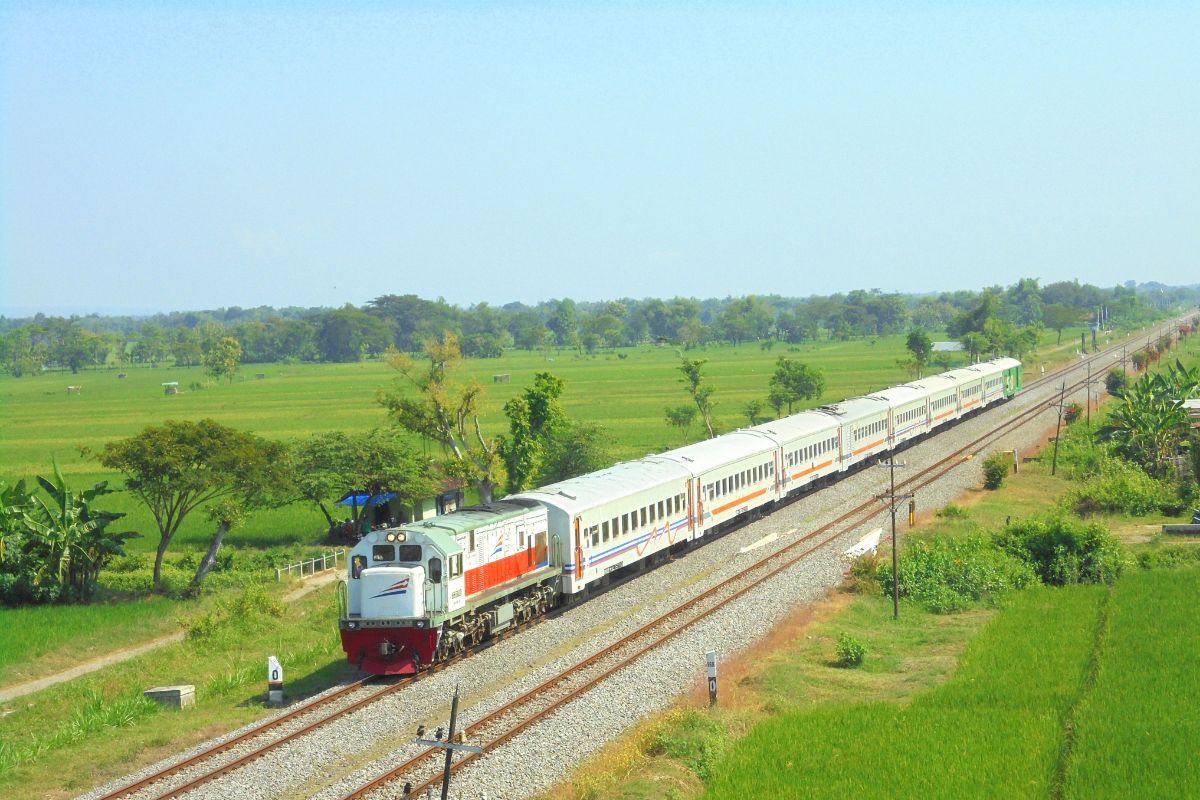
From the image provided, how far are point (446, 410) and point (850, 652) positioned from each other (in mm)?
29449

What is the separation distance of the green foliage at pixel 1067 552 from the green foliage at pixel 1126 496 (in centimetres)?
1193

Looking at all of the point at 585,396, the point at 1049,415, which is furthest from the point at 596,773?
the point at 585,396

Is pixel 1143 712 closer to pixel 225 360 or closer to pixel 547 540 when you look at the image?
pixel 547 540

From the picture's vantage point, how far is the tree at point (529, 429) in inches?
2066

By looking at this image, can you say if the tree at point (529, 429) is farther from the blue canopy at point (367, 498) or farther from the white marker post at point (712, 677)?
the white marker post at point (712, 677)

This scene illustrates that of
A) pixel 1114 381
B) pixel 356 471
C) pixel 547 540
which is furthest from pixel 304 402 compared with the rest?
pixel 547 540

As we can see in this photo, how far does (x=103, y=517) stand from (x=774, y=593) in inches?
867

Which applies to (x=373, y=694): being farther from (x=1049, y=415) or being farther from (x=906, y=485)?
(x=1049, y=415)

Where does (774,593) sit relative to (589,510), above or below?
below

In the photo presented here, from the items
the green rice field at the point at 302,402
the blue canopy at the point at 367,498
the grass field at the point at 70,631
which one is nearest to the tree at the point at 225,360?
the green rice field at the point at 302,402

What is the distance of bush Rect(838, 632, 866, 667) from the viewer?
26.2m

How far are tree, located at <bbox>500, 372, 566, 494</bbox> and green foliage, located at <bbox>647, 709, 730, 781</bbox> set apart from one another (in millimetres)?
30518

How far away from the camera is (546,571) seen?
30.6 m

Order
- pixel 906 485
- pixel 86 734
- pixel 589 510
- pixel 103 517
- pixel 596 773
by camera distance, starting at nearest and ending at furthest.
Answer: pixel 596 773 < pixel 86 734 < pixel 589 510 < pixel 103 517 < pixel 906 485
